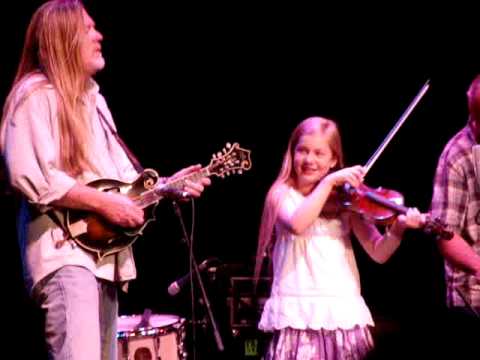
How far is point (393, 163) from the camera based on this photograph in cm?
520

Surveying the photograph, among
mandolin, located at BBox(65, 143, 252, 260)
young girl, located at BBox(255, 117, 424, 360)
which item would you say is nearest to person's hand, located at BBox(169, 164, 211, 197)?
mandolin, located at BBox(65, 143, 252, 260)

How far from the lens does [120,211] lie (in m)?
2.57

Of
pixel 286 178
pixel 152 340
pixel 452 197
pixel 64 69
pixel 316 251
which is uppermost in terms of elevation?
pixel 64 69

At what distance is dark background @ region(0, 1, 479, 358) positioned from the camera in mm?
5074

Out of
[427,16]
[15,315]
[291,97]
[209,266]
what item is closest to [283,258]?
[209,266]

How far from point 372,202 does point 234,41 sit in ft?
7.26

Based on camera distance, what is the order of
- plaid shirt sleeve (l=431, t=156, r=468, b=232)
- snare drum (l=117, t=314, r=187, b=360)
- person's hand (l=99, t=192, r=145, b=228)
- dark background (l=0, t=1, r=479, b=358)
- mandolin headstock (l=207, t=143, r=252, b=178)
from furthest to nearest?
dark background (l=0, t=1, r=479, b=358)
snare drum (l=117, t=314, r=187, b=360)
plaid shirt sleeve (l=431, t=156, r=468, b=232)
mandolin headstock (l=207, t=143, r=252, b=178)
person's hand (l=99, t=192, r=145, b=228)

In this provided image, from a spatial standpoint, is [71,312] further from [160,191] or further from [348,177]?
[348,177]

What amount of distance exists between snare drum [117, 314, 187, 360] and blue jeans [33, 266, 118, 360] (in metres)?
1.50

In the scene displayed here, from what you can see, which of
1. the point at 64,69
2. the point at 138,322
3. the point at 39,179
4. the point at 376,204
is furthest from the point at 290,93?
the point at 39,179

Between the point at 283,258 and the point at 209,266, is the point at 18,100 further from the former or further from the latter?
the point at 209,266

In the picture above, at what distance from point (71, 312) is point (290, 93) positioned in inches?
124

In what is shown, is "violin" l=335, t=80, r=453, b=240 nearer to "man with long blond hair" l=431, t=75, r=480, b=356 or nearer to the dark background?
"man with long blond hair" l=431, t=75, r=480, b=356

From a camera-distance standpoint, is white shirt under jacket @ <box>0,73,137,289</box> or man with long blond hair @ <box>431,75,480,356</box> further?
man with long blond hair @ <box>431,75,480,356</box>
